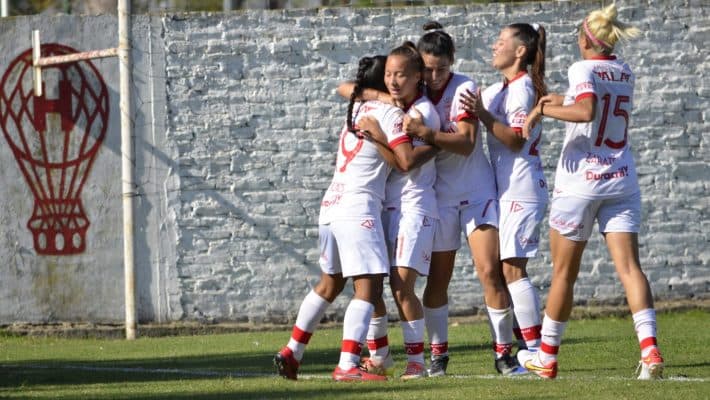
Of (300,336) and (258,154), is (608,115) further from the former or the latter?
(258,154)

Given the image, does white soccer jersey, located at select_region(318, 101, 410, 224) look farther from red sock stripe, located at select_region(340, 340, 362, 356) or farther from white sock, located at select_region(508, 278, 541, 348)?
white sock, located at select_region(508, 278, 541, 348)

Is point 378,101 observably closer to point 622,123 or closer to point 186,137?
point 622,123

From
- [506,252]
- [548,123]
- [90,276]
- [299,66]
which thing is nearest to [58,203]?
[90,276]

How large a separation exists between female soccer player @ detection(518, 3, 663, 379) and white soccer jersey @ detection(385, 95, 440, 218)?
663mm

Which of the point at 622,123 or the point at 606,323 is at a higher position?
the point at 622,123

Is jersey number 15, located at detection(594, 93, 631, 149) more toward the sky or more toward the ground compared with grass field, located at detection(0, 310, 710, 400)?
more toward the sky

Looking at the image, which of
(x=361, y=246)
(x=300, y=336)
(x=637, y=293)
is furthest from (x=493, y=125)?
(x=300, y=336)

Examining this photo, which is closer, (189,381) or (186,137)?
(189,381)

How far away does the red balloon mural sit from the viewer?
1438 cm

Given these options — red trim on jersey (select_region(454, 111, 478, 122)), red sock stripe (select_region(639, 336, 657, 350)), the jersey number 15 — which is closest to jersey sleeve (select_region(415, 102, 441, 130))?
red trim on jersey (select_region(454, 111, 478, 122))

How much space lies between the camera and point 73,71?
14383 millimetres

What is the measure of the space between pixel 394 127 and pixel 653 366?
6.28ft

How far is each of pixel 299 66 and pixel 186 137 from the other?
1356mm

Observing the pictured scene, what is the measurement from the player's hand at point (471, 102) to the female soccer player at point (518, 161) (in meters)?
0.04
